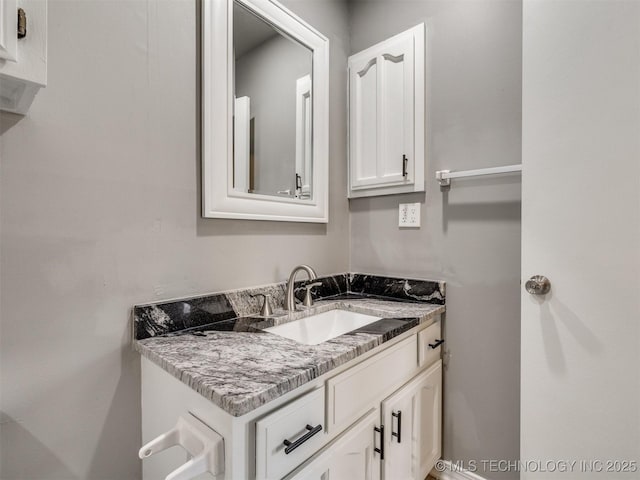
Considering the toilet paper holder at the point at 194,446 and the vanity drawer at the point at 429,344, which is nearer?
the toilet paper holder at the point at 194,446

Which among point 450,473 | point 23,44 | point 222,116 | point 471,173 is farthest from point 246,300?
point 450,473

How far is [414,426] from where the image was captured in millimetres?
1241

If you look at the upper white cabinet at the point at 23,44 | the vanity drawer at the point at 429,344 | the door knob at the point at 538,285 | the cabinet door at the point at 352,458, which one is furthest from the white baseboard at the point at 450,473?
the upper white cabinet at the point at 23,44

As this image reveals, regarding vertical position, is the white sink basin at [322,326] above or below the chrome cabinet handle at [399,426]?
above

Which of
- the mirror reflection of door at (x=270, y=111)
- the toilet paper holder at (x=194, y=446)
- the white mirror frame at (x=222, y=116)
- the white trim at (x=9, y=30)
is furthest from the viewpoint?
the mirror reflection of door at (x=270, y=111)

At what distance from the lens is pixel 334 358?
0.83m

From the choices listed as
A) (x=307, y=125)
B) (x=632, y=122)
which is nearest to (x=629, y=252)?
(x=632, y=122)

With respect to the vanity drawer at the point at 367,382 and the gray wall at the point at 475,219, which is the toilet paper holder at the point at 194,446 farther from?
the gray wall at the point at 475,219

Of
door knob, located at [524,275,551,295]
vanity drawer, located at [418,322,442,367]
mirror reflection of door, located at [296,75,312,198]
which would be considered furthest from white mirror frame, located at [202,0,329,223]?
door knob, located at [524,275,551,295]

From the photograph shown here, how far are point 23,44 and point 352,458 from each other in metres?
1.23

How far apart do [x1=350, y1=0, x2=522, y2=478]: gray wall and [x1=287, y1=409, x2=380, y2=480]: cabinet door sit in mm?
581

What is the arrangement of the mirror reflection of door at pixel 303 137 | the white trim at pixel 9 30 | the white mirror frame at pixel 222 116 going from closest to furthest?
the white trim at pixel 9 30 → the white mirror frame at pixel 222 116 → the mirror reflection of door at pixel 303 137

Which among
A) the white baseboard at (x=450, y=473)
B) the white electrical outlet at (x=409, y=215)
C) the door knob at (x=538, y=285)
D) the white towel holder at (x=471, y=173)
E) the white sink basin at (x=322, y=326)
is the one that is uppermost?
the white towel holder at (x=471, y=173)

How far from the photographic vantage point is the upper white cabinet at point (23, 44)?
1.77ft
